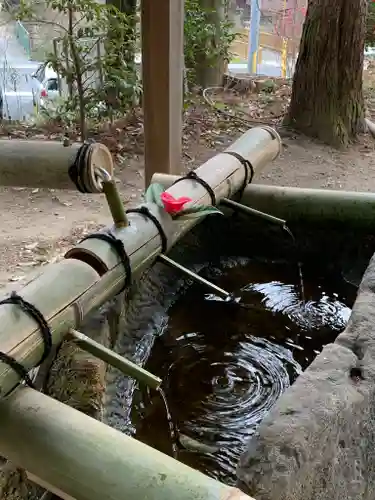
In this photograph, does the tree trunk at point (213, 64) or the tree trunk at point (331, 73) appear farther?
the tree trunk at point (213, 64)

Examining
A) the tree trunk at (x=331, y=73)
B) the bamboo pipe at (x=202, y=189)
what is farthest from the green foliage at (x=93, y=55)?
the bamboo pipe at (x=202, y=189)

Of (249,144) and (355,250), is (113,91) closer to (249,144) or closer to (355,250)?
(249,144)

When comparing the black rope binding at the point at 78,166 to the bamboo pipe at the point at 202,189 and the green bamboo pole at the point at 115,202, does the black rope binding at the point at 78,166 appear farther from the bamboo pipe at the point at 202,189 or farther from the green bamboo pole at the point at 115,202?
the bamboo pipe at the point at 202,189

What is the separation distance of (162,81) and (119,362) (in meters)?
2.09

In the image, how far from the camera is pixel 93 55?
508 centimetres

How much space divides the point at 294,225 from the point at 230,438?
148cm

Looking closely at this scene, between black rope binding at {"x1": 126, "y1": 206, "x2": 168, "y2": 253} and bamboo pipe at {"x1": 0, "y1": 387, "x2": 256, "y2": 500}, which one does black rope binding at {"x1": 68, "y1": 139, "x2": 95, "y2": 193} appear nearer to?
bamboo pipe at {"x1": 0, "y1": 387, "x2": 256, "y2": 500}

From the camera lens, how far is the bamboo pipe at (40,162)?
146 centimetres

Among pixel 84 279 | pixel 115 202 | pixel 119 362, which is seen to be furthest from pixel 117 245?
pixel 119 362

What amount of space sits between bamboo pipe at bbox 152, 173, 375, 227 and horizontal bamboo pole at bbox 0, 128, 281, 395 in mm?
275

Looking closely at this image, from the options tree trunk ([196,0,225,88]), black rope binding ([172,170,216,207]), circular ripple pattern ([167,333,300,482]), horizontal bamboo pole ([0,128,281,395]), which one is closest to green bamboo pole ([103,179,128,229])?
horizontal bamboo pole ([0,128,281,395])

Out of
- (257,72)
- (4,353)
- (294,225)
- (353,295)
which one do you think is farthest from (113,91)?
(4,353)

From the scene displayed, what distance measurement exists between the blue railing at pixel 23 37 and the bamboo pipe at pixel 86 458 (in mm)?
4725

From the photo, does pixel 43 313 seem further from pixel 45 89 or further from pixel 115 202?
pixel 45 89
